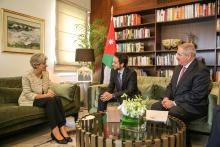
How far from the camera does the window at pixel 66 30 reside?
15.2ft

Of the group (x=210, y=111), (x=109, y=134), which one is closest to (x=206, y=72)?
(x=210, y=111)

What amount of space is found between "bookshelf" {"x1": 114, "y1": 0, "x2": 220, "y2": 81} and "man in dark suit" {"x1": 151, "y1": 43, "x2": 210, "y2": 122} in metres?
1.89

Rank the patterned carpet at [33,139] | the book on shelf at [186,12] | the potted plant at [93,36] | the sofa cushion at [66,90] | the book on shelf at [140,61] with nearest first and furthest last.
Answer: the patterned carpet at [33,139] → the sofa cushion at [66,90] → the book on shelf at [186,12] → the book on shelf at [140,61] → the potted plant at [93,36]

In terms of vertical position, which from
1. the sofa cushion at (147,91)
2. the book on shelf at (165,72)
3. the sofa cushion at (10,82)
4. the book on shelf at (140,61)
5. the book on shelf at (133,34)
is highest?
the book on shelf at (133,34)

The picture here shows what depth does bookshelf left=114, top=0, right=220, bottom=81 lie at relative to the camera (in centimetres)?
412

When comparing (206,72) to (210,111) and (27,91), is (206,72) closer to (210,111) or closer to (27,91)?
(210,111)

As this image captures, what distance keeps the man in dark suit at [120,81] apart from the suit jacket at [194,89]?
→ 70 cm

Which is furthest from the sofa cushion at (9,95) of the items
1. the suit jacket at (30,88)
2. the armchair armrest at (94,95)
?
the armchair armrest at (94,95)

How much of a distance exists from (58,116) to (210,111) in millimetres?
1788

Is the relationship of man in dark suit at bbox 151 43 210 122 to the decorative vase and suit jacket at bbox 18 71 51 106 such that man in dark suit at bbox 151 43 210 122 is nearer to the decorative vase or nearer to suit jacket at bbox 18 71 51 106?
the decorative vase

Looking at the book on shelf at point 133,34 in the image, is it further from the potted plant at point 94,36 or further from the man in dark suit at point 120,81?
the man in dark suit at point 120,81

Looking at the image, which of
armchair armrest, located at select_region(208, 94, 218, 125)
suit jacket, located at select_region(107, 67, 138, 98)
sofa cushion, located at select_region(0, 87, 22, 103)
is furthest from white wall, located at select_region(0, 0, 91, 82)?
armchair armrest, located at select_region(208, 94, 218, 125)

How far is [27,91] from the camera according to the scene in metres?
2.86

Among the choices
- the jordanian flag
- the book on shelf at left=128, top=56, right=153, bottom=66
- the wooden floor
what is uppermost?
the jordanian flag
